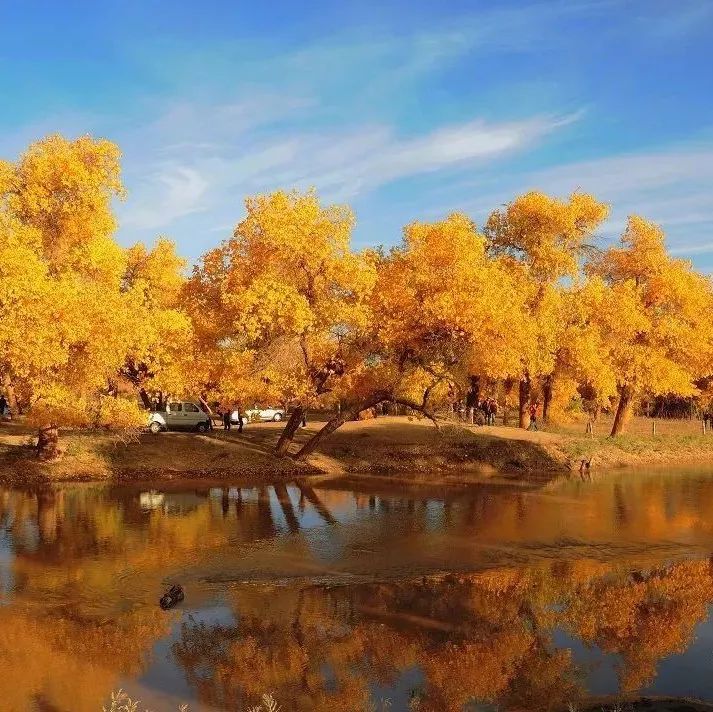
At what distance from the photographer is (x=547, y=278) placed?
45312 mm

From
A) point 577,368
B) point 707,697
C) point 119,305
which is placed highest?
point 119,305

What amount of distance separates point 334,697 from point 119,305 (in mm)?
20993

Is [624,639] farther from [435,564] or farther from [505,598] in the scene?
[435,564]

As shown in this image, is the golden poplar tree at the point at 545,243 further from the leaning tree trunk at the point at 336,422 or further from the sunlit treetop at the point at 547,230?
the leaning tree trunk at the point at 336,422

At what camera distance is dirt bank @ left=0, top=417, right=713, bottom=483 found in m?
34.7

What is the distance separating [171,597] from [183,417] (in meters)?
33.3

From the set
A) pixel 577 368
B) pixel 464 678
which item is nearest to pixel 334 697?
pixel 464 678

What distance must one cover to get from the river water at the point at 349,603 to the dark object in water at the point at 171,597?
0.24m

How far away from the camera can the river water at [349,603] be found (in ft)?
40.8

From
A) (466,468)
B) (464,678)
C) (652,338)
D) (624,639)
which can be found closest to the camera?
(464,678)

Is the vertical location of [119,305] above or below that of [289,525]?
above

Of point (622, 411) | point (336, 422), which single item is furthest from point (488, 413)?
point (336, 422)

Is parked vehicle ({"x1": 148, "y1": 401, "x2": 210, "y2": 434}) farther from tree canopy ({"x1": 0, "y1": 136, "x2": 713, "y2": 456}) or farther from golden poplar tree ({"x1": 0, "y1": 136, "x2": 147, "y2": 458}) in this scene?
golden poplar tree ({"x1": 0, "y1": 136, "x2": 147, "y2": 458})

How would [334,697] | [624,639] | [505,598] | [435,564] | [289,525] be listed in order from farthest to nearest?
[289,525] < [435,564] < [505,598] < [624,639] < [334,697]
